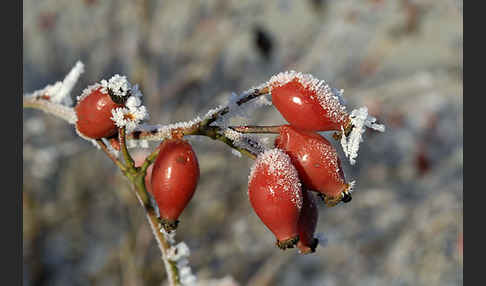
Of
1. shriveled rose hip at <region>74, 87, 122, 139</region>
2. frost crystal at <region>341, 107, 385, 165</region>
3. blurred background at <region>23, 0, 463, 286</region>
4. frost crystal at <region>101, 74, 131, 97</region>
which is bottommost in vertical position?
frost crystal at <region>341, 107, 385, 165</region>

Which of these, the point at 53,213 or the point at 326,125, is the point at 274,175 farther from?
the point at 53,213

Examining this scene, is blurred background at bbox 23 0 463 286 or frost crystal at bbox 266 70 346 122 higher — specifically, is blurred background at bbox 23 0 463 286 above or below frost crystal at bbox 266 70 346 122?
above

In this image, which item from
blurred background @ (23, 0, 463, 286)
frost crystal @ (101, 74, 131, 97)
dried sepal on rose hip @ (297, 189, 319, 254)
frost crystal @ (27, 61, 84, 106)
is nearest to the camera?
frost crystal @ (101, 74, 131, 97)

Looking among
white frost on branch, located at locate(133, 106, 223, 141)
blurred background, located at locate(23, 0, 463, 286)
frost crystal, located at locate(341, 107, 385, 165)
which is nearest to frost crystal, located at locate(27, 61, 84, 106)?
white frost on branch, located at locate(133, 106, 223, 141)

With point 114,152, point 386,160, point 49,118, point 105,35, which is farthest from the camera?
point 386,160

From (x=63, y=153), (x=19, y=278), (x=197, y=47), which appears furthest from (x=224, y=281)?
(x=197, y=47)

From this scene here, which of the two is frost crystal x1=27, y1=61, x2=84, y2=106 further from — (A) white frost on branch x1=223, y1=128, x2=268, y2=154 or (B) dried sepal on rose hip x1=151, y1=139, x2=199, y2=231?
(A) white frost on branch x1=223, y1=128, x2=268, y2=154

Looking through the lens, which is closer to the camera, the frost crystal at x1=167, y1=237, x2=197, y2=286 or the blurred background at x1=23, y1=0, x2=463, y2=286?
the frost crystal at x1=167, y1=237, x2=197, y2=286
